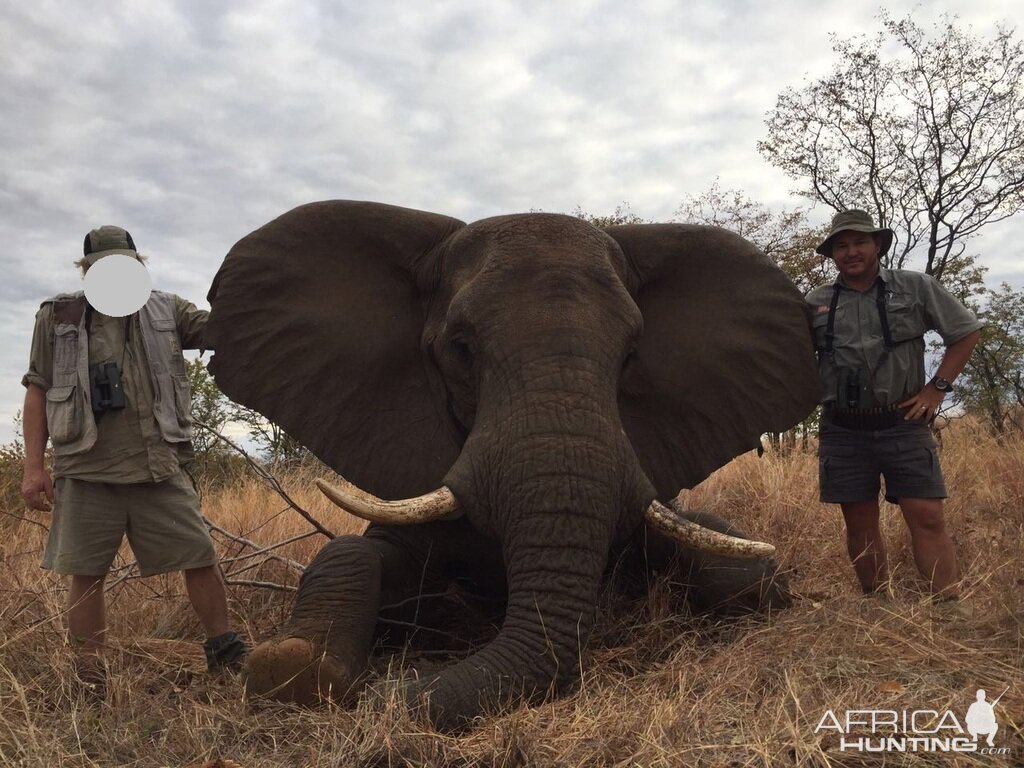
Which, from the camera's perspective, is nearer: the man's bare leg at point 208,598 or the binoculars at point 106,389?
the binoculars at point 106,389

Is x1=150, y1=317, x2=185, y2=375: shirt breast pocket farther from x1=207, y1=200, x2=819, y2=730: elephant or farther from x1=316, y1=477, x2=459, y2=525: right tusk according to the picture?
x1=316, y1=477, x2=459, y2=525: right tusk

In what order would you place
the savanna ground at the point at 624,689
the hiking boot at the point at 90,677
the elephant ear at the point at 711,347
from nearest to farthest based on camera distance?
the savanna ground at the point at 624,689 → the hiking boot at the point at 90,677 → the elephant ear at the point at 711,347

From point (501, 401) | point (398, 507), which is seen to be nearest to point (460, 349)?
point (501, 401)

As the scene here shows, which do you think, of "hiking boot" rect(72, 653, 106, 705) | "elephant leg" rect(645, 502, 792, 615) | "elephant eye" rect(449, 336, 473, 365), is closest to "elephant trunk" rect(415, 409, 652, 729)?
"elephant eye" rect(449, 336, 473, 365)

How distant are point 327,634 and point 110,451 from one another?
5.42 feet

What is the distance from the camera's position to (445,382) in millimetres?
4355

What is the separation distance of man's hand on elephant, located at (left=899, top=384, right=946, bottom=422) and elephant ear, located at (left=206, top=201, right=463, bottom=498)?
107 inches

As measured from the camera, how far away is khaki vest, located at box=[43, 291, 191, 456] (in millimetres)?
4266

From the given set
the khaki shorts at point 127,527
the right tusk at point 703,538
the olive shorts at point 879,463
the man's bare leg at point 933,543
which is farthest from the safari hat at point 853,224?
the khaki shorts at point 127,527

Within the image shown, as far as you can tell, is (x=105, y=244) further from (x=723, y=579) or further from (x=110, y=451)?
(x=723, y=579)

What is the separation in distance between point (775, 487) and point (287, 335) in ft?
17.6

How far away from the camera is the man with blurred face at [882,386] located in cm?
494

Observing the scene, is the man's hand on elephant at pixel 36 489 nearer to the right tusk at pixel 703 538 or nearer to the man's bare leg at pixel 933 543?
the right tusk at pixel 703 538

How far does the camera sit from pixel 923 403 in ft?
16.0
